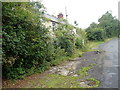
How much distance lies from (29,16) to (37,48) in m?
2.04

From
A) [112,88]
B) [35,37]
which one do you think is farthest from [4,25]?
[112,88]

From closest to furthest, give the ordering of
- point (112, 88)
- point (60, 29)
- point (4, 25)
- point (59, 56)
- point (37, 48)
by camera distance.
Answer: point (112, 88), point (4, 25), point (37, 48), point (59, 56), point (60, 29)

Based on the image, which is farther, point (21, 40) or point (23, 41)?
point (23, 41)

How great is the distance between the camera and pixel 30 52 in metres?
6.86

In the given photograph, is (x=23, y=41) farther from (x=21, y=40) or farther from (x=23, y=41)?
(x=21, y=40)

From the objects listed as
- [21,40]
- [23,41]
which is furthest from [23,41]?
[21,40]

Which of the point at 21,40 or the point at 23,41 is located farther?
the point at 23,41

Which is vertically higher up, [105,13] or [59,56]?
[105,13]

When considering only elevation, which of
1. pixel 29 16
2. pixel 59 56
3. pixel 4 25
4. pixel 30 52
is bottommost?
pixel 59 56

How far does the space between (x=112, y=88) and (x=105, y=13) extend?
5186cm

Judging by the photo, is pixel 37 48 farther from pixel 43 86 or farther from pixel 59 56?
pixel 59 56

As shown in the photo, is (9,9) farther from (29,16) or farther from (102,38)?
(102,38)

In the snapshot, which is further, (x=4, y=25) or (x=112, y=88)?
(x=4, y=25)

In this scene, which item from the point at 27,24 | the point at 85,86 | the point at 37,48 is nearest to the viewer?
the point at 85,86
